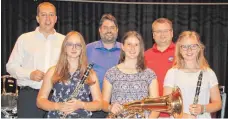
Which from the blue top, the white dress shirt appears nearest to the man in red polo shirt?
the blue top

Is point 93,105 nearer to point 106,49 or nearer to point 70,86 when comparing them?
point 70,86

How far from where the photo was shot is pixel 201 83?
3199 millimetres

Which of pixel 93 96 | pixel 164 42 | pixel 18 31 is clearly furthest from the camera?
pixel 18 31

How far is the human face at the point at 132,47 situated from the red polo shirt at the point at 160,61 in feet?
1.61

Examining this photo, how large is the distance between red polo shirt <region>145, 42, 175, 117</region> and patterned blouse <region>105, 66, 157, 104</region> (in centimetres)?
45

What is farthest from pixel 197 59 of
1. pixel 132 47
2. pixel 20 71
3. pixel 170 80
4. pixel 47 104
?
pixel 20 71

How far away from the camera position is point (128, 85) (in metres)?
3.18

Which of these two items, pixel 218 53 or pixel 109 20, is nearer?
pixel 109 20

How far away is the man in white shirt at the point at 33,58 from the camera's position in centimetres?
380

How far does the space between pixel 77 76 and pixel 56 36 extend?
1.00 metres

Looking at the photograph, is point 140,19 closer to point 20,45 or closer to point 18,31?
point 18,31

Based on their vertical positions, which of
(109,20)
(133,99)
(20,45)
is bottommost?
(133,99)

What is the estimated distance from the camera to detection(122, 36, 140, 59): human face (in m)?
3.29

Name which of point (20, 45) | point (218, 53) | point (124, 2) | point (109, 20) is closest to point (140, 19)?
point (124, 2)
